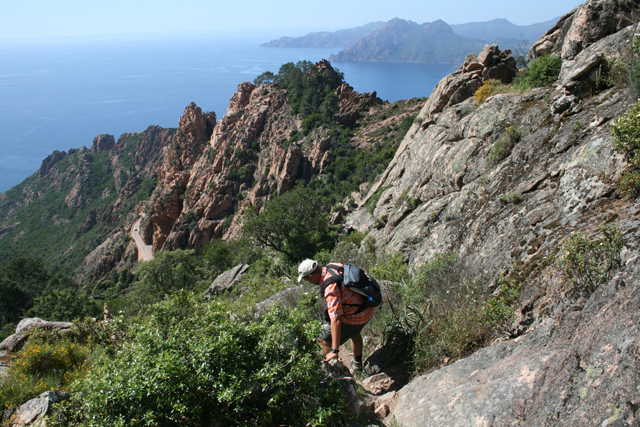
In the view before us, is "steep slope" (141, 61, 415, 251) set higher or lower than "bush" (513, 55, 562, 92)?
lower

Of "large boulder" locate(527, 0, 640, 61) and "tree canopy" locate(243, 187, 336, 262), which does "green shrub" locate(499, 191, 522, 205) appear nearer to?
"large boulder" locate(527, 0, 640, 61)

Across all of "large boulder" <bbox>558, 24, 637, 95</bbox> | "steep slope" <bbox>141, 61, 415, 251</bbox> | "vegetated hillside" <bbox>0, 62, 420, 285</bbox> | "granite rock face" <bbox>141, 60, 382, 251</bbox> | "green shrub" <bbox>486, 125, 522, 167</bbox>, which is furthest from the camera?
"granite rock face" <bbox>141, 60, 382, 251</bbox>

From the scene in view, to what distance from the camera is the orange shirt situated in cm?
351

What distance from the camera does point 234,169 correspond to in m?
47.4

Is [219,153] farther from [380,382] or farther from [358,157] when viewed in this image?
[380,382]

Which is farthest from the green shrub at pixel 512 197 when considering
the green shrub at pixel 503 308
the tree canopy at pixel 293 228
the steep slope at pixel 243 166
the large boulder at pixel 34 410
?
the steep slope at pixel 243 166

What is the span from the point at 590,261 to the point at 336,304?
242cm

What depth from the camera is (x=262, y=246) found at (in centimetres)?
1950

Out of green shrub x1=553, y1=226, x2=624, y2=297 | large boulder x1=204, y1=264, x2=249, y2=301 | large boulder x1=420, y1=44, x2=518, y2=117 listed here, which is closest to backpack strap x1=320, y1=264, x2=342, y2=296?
green shrub x1=553, y1=226, x2=624, y2=297

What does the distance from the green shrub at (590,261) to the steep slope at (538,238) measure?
0.40ft

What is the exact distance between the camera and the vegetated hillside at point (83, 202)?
218 feet

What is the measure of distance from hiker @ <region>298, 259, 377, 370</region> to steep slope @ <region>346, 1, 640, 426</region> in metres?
0.89

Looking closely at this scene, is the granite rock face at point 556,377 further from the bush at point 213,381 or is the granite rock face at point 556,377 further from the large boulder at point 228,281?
the large boulder at point 228,281

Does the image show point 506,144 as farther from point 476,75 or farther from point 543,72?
point 476,75
